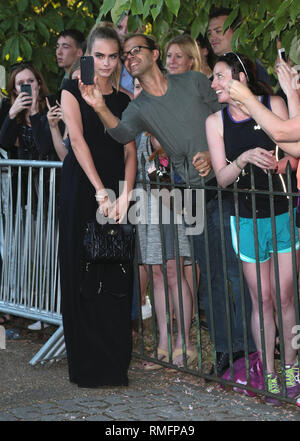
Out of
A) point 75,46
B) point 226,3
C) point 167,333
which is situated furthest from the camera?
point 75,46

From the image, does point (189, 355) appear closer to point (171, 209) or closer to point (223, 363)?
point (223, 363)

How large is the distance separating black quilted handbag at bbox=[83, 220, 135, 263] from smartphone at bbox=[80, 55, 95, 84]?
3.07ft

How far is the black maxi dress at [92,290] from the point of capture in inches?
242

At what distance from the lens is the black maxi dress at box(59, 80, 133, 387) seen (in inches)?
242

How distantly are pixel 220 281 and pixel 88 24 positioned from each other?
427 centimetres

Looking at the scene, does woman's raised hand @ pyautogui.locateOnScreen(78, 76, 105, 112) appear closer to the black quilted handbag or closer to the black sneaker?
the black quilted handbag

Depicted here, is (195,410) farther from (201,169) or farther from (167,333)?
(201,169)

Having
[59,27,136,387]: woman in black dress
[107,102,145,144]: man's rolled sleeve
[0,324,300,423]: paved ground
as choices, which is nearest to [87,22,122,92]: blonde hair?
[59,27,136,387]: woman in black dress

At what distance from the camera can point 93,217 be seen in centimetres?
618

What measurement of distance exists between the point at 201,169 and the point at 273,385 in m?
1.41

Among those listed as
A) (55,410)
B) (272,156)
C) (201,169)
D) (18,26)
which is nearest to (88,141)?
(201,169)

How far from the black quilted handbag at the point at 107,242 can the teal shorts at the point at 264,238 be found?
2.58 ft

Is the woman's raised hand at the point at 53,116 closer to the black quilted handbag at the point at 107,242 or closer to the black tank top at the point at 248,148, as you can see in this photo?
the black quilted handbag at the point at 107,242

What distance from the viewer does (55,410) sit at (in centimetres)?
566
